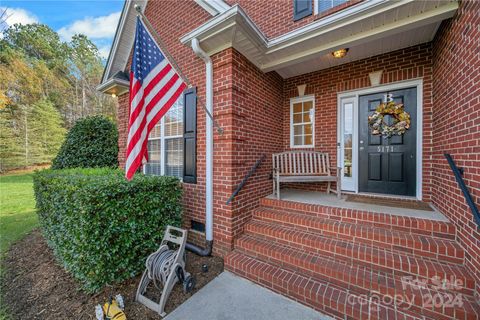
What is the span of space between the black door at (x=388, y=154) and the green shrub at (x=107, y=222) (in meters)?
3.78

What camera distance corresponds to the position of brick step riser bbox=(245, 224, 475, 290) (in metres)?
1.90

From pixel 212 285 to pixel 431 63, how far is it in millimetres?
4934

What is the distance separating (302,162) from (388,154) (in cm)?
159

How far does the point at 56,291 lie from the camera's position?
2.52 m

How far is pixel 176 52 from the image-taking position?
407 cm

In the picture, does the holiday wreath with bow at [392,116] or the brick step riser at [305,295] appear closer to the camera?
the brick step riser at [305,295]

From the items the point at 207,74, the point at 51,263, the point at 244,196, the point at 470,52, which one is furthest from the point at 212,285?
the point at 470,52

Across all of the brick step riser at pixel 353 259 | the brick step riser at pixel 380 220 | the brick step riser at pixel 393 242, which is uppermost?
the brick step riser at pixel 380 220

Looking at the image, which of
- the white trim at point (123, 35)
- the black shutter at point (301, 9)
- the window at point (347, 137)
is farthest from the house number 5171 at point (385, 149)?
the white trim at point (123, 35)

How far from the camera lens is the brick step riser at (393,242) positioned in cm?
204

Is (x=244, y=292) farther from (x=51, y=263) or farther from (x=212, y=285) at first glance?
(x=51, y=263)

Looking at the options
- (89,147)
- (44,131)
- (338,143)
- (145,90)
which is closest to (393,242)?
(338,143)

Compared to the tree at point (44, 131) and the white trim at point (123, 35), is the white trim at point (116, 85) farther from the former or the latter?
the tree at point (44, 131)

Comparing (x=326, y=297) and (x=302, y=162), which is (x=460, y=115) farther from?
(x=326, y=297)
